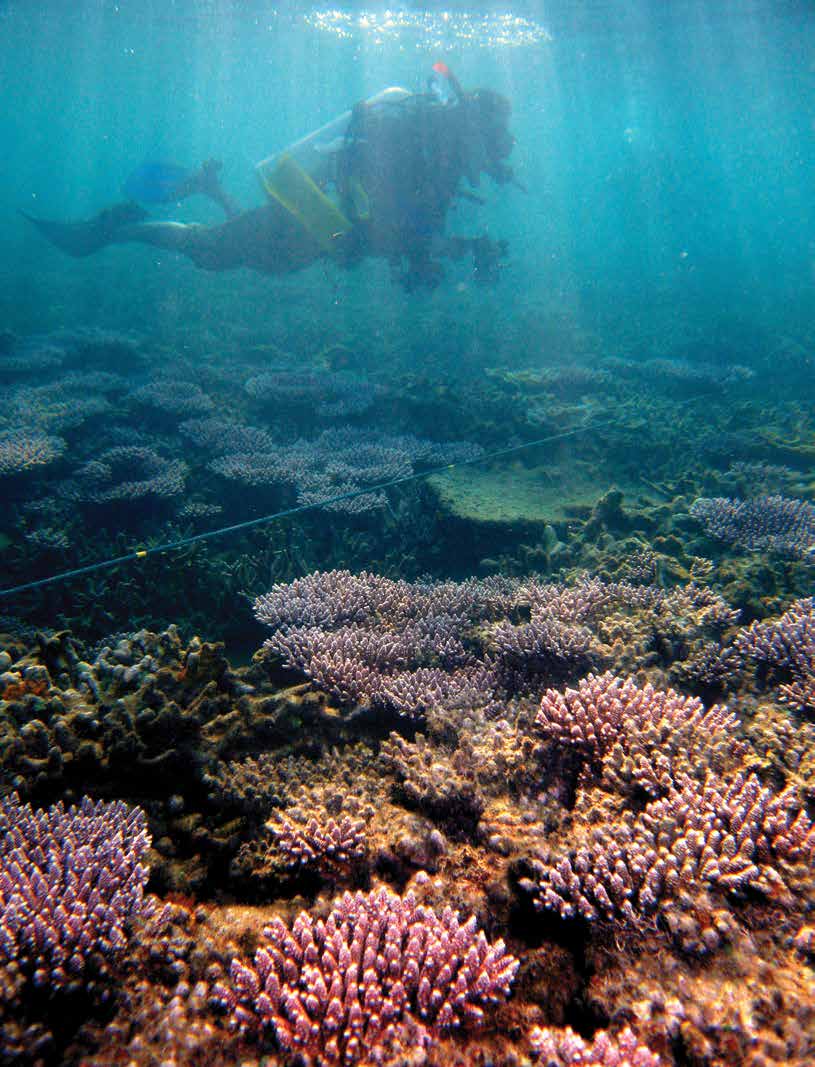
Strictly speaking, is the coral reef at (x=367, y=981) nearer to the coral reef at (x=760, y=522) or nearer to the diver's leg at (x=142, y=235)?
the coral reef at (x=760, y=522)

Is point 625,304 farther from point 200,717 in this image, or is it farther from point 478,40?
point 200,717

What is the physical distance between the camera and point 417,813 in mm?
2477

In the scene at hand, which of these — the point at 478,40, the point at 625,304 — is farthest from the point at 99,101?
the point at 625,304

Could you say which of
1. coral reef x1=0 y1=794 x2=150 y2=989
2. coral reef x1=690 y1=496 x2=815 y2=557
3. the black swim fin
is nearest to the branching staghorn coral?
coral reef x1=0 y1=794 x2=150 y2=989

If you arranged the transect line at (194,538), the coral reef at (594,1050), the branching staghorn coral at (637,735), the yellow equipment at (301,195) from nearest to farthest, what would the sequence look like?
the coral reef at (594,1050)
the branching staghorn coral at (637,735)
the transect line at (194,538)
the yellow equipment at (301,195)

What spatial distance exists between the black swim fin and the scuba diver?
4.33m

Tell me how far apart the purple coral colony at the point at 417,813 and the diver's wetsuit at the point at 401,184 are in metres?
8.81

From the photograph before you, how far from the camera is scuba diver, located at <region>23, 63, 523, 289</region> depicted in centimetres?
1052

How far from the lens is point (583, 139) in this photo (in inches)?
2699

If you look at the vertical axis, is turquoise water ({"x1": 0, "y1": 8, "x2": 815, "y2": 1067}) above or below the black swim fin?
below

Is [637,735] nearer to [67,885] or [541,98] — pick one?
[67,885]

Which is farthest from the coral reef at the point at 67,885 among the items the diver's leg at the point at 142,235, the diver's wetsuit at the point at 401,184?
the diver's leg at the point at 142,235

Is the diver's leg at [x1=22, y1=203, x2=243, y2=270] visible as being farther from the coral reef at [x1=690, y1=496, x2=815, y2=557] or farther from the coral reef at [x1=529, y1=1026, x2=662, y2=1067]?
the coral reef at [x1=529, y1=1026, x2=662, y2=1067]

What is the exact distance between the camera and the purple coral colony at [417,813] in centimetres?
163
